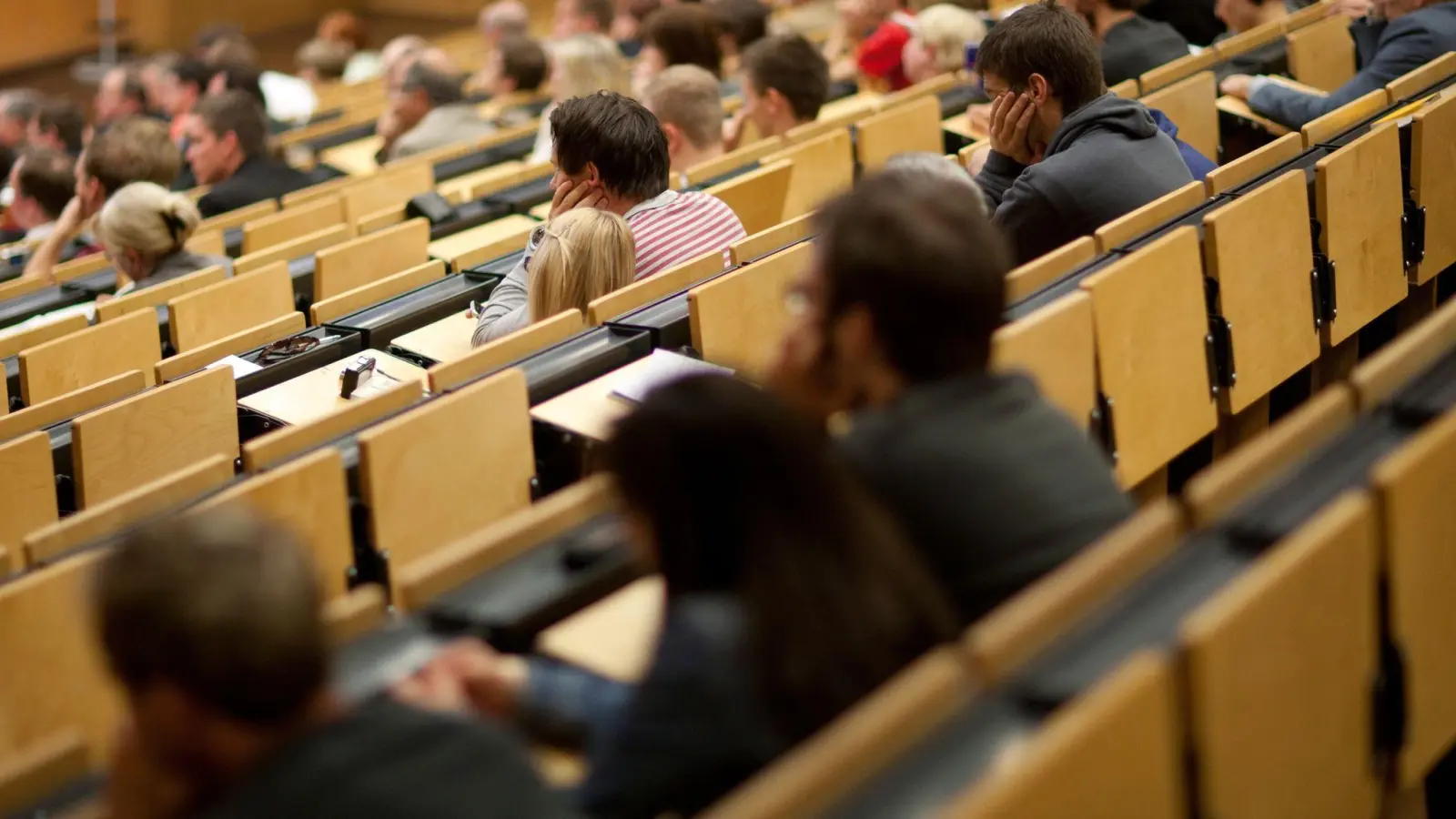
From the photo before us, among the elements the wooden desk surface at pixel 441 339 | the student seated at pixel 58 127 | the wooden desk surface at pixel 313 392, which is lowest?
the wooden desk surface at pixel 313 392

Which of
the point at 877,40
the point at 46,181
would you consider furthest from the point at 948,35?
the point at 46,181

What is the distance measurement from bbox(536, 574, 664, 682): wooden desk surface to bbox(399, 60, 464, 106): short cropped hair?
459 cm

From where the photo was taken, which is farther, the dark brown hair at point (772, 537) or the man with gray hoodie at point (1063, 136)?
the man with gray hoodie at point (1063, 136)

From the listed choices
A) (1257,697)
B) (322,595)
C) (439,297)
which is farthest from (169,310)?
(1257,697)

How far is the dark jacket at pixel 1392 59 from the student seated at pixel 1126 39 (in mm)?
646

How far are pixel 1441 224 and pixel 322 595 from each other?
9.72 feet

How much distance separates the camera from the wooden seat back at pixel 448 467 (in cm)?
224

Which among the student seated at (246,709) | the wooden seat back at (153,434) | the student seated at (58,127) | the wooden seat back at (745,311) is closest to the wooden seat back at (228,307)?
the wooden seat back at (153,434)

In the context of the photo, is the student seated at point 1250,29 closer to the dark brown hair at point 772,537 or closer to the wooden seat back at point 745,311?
the wooden seat back at point 745,311

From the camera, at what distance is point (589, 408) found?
7.93ft

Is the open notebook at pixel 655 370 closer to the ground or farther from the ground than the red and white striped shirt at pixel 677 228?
closer to the ground

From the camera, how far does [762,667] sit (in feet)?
4.32

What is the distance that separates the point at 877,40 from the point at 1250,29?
1352 mm

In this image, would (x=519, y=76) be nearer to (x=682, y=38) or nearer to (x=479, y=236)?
(x=682, y=38)
